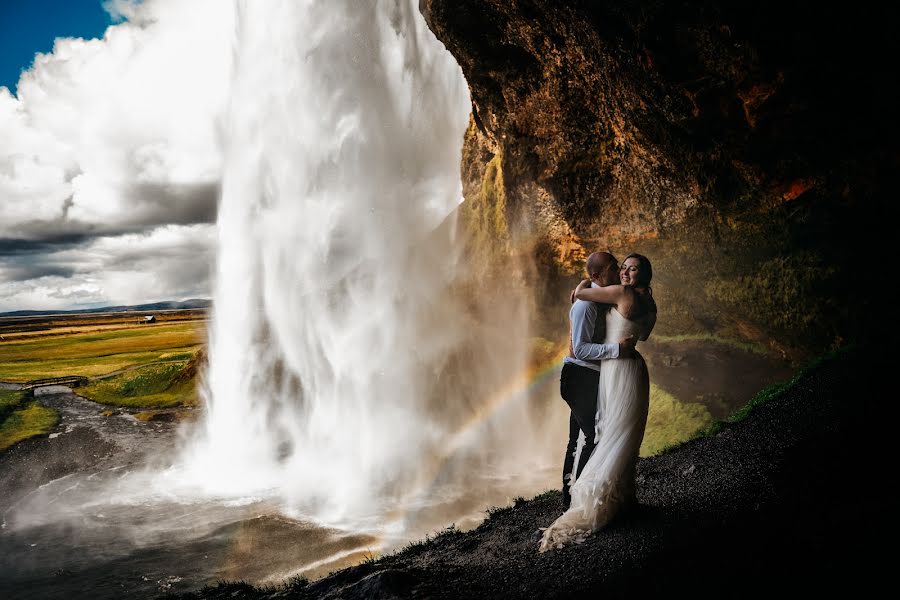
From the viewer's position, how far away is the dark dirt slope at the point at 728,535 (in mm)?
4395

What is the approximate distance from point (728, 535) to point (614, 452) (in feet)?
4.56

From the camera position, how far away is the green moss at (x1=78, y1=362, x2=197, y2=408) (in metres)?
31.9

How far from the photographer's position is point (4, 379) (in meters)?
41.1

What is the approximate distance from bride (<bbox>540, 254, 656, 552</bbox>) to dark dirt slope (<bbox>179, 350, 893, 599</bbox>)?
0.83 ft

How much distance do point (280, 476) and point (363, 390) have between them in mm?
5486

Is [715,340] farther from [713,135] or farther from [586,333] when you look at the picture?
[586,333]

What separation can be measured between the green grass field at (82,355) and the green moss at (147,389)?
441cm

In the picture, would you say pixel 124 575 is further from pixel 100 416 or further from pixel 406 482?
pixel 100 416

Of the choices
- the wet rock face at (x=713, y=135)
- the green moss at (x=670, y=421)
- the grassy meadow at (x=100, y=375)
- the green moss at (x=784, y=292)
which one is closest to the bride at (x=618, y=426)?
the wet rock face at (x=713, y=135)

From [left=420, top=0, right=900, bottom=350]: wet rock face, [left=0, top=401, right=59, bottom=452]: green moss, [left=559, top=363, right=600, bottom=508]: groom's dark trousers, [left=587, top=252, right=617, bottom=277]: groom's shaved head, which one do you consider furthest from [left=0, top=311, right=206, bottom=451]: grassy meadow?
[left=587, top=252, right=617, bottom=277]: groom's shaved head

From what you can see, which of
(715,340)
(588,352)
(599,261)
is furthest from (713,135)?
(588,352)

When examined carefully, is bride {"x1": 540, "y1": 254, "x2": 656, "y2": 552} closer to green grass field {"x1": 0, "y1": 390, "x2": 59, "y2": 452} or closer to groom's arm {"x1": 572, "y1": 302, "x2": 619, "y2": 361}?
groom's arm {"x1": 572, "y1": 302, "x2": 619, "y2": 361}

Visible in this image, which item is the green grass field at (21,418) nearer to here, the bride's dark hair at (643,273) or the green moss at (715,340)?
the bride's dark hair at (643,273)

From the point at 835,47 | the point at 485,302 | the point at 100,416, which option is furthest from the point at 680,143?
the point at 100,416
